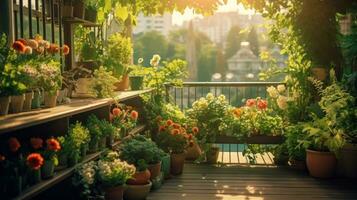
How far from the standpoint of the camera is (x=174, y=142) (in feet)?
17.0

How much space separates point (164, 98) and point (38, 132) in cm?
339

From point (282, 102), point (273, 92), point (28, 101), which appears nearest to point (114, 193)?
point (28, 101)

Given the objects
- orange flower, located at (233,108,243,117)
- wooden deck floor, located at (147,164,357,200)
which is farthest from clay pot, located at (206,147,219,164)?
orange flower, located at (233,108,243,117)

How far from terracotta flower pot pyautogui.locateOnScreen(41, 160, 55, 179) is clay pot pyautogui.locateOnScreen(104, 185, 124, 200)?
753 millimetres

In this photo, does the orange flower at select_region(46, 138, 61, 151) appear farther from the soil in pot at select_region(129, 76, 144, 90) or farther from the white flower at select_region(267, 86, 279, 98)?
the white flower at select_region(267, 86, 279, 98)

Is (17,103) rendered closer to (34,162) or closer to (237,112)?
(34,162)

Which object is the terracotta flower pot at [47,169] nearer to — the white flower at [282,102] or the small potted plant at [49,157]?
the small potted plant at [49,157]

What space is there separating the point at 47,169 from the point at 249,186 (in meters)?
2.48

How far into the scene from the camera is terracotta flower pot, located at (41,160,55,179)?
2.97 m

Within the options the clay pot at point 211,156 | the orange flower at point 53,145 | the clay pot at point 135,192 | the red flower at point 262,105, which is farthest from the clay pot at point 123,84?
the orange flower at point 53,145

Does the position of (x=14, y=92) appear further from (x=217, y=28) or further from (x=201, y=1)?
(x=217, y=28)

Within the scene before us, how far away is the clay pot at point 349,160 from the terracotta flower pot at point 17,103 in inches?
144

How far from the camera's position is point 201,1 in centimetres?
540

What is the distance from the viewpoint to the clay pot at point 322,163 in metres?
5.04
